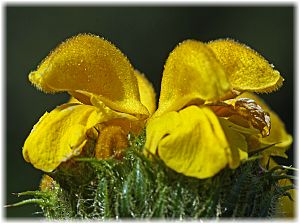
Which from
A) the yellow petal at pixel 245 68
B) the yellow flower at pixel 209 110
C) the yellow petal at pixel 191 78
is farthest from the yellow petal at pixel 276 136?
the yellow petal at pixel 191 78

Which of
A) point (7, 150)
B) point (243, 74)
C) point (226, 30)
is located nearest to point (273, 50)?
point (226, 30)

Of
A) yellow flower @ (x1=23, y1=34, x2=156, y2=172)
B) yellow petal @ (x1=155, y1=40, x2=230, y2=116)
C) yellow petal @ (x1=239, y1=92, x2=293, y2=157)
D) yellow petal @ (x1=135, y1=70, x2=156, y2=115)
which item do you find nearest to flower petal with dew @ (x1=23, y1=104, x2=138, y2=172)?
yellow flower @ (x1=23, y1=34, x2=156, y2=172)

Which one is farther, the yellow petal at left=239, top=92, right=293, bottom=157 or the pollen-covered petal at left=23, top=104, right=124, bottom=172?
the yellow petal at left=239, top=92, right=293, bottom=157

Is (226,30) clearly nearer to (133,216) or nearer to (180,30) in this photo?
(180,30)

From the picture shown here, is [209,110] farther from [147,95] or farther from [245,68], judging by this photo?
[147,95]

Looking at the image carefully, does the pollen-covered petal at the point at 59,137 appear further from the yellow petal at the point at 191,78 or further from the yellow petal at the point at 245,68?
the yellow petal at the point at 245,68

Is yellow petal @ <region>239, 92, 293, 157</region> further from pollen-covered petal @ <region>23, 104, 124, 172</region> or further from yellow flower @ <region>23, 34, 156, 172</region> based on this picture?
pollen-covered petal @ <region>23, 104, 124, 172</region>

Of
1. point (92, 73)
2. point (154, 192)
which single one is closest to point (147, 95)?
point (92, 73)

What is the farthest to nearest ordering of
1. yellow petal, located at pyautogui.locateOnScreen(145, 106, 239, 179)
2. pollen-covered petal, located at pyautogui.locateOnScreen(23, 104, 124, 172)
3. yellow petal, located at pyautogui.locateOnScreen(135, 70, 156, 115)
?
yellow petal, located at pyautogui.locateOnScreen(135, 70, 156, 115)
pollen-covered petal, located at pyautogui.locateOnScreen(23, 104, 124, 172)
yellow petal, located at pyautogui.locateOnScreen(145, 106, 239, 179)
